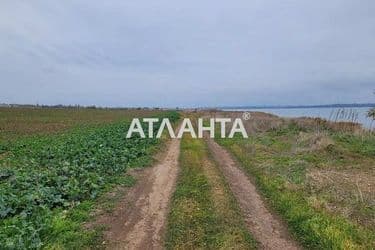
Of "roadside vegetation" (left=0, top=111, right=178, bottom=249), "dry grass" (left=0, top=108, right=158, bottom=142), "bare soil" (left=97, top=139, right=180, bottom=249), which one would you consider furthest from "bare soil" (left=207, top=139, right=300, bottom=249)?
"dry grass" (left=0, top=108, right=158, bottom=142)

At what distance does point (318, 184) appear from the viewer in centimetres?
1241

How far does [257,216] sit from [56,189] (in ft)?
16.7

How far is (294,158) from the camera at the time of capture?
57.1ft

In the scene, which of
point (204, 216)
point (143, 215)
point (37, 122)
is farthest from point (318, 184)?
point (37, 122)

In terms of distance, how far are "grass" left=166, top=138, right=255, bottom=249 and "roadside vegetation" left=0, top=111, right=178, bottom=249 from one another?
1707 mm

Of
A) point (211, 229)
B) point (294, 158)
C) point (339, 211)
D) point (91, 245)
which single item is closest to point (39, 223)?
point (91, 245)

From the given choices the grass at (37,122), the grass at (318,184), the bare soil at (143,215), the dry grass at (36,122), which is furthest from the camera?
the dry grass at (36,122)

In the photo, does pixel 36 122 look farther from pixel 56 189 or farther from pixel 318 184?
pixel 318 184

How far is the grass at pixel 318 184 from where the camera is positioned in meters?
8.28

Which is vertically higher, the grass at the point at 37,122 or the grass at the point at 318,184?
the grass at the point at 318,184

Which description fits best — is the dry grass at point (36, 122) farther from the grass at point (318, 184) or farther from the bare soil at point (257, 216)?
the bare soil at point (257, 216)

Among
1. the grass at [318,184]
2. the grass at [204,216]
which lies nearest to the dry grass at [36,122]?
the grass at [318,184]

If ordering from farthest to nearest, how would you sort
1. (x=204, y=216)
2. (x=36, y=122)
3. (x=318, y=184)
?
(x=36, y=122)
(x=318, y=184)
(x=204, y=216)

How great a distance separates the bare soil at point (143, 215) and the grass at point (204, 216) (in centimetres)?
25
